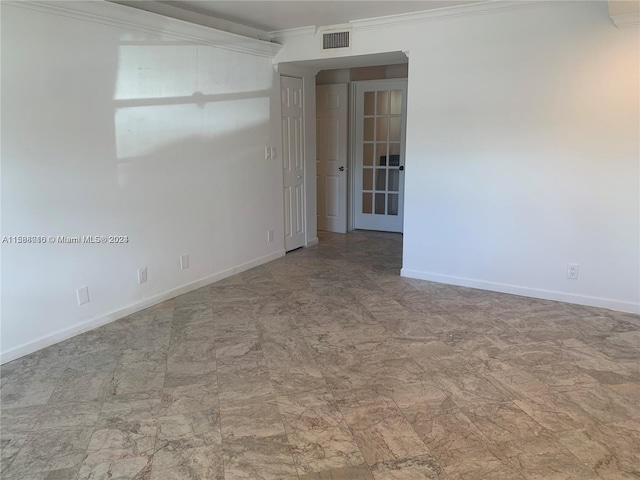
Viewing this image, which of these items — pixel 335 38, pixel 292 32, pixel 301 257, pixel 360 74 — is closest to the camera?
pixel 335 38

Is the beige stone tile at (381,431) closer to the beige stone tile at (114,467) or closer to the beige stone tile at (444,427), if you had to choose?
the beige stone tile at (444,427)

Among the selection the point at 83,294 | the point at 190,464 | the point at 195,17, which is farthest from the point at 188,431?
the point at 195,17

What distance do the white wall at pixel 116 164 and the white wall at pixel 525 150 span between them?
160 centimetres

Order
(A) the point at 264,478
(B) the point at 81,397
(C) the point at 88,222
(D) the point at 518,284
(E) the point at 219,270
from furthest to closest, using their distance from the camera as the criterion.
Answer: (E) the point at 219,270 → (D) the point at 518,284 → (C) the point at 88,222 → (B) the point at 81,397 → (A) the point at 264,478

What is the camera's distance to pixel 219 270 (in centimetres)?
477

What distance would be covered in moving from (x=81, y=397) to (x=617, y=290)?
3.94m

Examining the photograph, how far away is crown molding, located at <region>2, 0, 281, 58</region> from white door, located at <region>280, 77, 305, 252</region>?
0.64 m

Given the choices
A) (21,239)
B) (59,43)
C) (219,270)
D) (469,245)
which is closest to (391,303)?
(469,245)

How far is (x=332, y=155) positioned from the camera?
700 centimetres

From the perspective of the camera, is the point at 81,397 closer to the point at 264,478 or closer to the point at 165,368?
the point at 165,368

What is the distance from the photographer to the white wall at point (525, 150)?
3662 mm

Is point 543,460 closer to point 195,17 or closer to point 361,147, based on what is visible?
point 195,17

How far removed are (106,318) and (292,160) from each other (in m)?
2.91

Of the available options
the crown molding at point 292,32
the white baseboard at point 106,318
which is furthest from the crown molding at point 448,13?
the white baseboard at point 106,318
